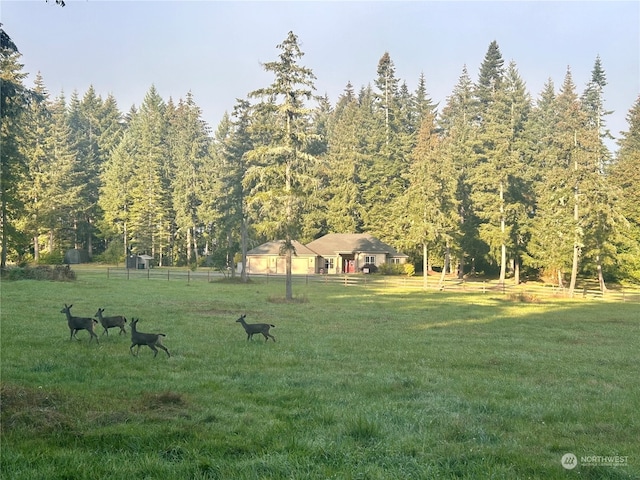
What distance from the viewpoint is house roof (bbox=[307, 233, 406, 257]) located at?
235 feet

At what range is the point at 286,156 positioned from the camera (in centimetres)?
3228

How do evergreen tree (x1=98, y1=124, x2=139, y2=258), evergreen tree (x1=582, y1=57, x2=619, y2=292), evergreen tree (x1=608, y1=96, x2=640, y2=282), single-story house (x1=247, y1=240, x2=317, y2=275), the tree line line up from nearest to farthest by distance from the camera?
1. the tree line
2. evergreen tree (x1=582, y1=57, x2=619, y2=292)
3. evergreen tree (x1=608, y1=96, x2=640, y2=282)
4. single-story house (x1=247, y1=240, x2=317, y2=275)
5. evergreen tree (x1=98, y1=124, x2=139, y2=258)

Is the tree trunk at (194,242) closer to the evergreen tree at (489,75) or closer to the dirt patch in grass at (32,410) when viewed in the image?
the evergreen tree at (489,75)

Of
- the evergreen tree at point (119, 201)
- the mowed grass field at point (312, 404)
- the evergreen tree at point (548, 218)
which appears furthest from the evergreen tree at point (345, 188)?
the mowed grass field at point (312, 404)

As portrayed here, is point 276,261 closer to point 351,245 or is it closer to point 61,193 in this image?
point 351,245

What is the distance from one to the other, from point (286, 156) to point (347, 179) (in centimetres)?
4960

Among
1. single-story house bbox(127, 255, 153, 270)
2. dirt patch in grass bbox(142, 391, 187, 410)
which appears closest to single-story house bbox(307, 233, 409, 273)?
single-story house bbox(127, 255, 153, 270)

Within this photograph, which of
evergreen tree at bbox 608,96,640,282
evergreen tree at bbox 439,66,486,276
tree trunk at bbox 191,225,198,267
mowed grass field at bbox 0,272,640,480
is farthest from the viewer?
tree trunk at bbox 191,225,198,267

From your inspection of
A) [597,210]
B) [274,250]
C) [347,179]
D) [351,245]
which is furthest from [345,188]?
[597,210]

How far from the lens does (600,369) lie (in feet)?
41.6

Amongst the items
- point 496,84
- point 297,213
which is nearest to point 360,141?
point 496,84

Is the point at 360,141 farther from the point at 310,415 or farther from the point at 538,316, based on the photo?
the point at 310,415

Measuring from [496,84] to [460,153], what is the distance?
2975 centimetres

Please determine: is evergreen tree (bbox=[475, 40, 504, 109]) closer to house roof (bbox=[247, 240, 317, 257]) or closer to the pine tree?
house roof (bbox=[247, 240, 317, 257])
